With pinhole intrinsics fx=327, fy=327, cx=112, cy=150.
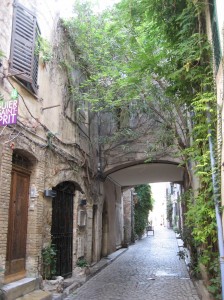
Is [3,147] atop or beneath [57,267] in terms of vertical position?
atop

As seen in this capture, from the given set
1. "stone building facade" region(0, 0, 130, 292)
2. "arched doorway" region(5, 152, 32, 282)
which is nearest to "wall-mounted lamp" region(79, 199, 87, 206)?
"stone building facade" region(0, 0, 130, 292)

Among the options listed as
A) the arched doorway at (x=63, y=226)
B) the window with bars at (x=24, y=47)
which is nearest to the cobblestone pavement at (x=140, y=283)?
the arched doorway at (x=63, y=226)

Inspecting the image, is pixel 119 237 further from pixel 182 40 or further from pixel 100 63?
pixel 182 40

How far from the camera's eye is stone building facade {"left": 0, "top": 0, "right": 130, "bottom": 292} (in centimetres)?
654

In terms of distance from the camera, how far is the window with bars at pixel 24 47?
696 cm

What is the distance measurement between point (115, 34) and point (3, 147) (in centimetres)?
514

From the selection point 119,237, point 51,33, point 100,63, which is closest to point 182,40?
point 51,33

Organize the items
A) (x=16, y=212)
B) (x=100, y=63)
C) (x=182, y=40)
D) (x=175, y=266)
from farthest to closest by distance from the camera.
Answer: (x=175, y=266) → (x=100, y=63) → (x=16, y=212) → (x=182, y=40)

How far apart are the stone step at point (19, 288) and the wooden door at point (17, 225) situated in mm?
219

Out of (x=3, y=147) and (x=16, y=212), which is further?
(x=16, y=212)

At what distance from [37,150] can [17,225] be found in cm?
175

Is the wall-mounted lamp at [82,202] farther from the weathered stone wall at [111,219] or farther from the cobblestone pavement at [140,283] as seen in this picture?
the weathered stone wall at [111,219]

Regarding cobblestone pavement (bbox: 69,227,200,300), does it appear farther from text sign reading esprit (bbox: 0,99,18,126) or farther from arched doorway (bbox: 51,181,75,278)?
text sign reading esprit (bbox: 0,99,18,126)

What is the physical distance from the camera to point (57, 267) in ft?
28.4
